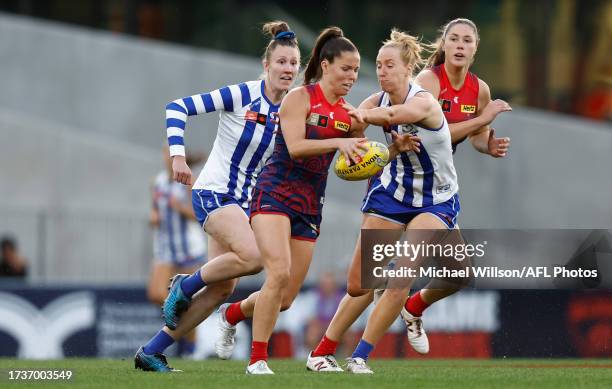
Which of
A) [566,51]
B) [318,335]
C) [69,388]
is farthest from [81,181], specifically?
[69,388]

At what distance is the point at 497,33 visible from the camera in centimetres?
1912

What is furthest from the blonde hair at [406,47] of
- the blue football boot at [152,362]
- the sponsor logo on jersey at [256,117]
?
the blue football boot at [152,362]

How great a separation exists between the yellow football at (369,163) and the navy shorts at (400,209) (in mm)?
685

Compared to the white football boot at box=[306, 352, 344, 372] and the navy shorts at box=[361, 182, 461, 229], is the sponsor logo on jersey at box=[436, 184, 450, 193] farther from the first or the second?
the white football boot at box=[306, 352, 344, 372]

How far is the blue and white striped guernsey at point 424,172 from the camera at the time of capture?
8.77 meters

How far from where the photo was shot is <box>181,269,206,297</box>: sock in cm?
898

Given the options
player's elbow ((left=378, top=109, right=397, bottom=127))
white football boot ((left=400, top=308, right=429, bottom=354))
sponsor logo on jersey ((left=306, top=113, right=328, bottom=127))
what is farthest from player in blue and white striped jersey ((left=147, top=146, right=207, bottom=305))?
player's elbow ((left=378, top=109, right=397, bottom=127))

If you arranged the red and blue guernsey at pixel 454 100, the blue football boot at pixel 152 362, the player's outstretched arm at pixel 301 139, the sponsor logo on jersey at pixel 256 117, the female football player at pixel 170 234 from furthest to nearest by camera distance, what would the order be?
1. the female football player at pixel 170 234
2. the red and blue guernsey at pixel 454 100
3. the sponsor logo on jersey at pixel 256 117
4. the blue football boot at pixel 152 362
5. the player's outstretched arm at pixel 301 139

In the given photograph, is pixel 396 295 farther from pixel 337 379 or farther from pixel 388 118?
pixel 388 118

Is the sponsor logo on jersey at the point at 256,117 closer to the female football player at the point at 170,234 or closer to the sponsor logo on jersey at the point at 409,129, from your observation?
the sponsor logo on jersey at the point at 409,129

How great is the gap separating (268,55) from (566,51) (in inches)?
423

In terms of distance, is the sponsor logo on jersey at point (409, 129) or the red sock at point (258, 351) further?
the sponsor logo on jersey at point (409, 129)

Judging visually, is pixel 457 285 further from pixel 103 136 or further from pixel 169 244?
pixel 103 136

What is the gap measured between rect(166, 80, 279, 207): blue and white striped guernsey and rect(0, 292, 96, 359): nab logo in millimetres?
5889
